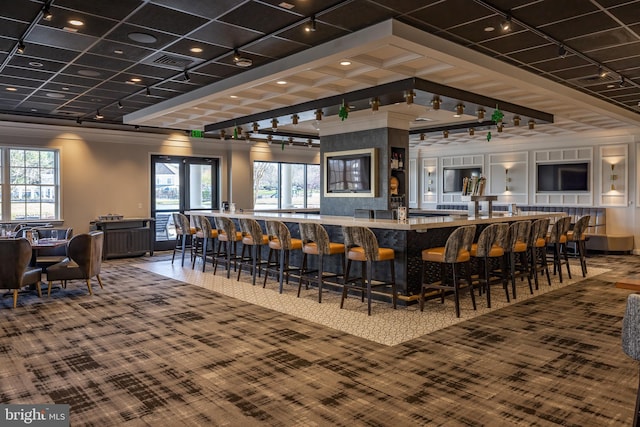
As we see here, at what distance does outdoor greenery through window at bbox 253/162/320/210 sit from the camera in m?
13.4

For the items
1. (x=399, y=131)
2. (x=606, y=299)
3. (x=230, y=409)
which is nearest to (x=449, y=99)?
(x=399, y=131)

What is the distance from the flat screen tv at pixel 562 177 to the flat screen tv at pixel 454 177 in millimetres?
1871

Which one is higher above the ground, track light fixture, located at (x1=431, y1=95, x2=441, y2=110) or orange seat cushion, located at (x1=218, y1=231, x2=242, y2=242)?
track light fixture, located at (x1=431, y1=95, x2=441, y2=110)

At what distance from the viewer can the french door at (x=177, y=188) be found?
1141 centimetres

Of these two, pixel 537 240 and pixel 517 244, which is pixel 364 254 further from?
pixel 537 240

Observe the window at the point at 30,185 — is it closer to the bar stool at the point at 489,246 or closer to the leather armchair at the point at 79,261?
the leather armchair at the point at 79,261

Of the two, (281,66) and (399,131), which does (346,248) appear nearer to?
(281,66)

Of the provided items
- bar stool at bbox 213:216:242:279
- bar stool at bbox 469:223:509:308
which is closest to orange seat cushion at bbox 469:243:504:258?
bar stool at bbox 469:223:509:308

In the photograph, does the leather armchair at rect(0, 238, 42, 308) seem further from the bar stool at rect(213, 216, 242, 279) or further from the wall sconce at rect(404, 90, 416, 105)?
the wall sconce at rect(404, 90, 416, 105)

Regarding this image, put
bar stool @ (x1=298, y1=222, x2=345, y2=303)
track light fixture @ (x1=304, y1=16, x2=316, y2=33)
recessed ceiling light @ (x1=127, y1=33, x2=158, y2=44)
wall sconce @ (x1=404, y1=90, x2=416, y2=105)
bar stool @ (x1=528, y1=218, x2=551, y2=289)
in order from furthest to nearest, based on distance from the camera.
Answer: bar stool @ (x1=528, y1=218, x2=551, y2=289) < wall sconce @ (x1=404, y1=90, x2=416, y2=105) < bar stool @ (x1=298, y1=222, x2=345, y2=303) < recessed ceiling light @ (x1=127, y1=33, x2=158, y2=44) < track light fixture @ (x1=304, y1=16, x2=316, y2=33)

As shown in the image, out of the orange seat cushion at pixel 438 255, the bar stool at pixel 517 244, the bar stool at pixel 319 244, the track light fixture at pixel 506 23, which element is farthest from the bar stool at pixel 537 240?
the track light fixture at pixel 506 23

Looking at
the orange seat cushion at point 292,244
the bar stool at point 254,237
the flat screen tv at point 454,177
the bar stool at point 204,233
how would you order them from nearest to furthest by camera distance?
the orange seat cushion at point 292,244 < the bar stool at point 254,237 < the bar stool at point 204,233 < the flat screen tv at point 454,177

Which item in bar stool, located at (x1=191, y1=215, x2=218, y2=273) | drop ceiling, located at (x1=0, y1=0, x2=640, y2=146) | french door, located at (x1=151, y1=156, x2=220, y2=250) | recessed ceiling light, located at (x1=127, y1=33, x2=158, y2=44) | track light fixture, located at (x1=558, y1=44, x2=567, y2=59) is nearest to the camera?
drop ceiling, located at (x1=0, y1=0, x2=640, y2=146)

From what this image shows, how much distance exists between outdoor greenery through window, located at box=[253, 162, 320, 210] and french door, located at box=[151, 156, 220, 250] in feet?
4.51
